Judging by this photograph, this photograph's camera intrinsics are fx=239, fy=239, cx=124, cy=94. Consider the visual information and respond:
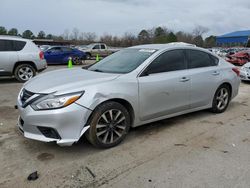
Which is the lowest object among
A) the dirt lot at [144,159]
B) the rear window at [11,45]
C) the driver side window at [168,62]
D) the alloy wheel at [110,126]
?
the dirt lot at [144,159]

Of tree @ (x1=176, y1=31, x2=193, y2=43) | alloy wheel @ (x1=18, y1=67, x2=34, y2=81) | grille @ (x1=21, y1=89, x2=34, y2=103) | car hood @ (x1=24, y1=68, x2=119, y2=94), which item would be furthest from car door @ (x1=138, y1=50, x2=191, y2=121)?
tree @ (x1=176, y1=31, x2=193, y2=43)

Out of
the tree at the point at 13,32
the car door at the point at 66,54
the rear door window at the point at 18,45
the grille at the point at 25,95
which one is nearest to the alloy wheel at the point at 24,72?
the rear door window at the point at 18,45

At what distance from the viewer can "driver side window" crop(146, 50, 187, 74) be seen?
4.05m

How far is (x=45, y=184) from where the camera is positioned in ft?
8.86

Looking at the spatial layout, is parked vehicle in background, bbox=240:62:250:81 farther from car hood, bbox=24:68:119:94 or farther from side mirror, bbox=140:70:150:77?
car hood, bbox=24:68:119:94

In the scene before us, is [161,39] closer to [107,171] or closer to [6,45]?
[6,45]

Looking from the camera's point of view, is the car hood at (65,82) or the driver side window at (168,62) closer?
the car hood at (65,82)

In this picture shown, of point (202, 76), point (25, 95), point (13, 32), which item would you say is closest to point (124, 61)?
point (202, 76)

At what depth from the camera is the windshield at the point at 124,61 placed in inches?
158

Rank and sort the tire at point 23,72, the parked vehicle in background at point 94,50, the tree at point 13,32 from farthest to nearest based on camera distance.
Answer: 1. the tree at point 13,32
2. the parked vehicle in background at point 94,50
3. the tire at point 23,72

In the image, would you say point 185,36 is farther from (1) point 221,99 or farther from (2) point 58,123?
(2) point 58,123

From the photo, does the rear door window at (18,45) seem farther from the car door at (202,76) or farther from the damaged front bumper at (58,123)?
the car door at (202,76)

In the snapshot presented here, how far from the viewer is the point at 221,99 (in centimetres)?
535

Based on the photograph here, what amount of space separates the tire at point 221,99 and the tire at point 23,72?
22.6ft
